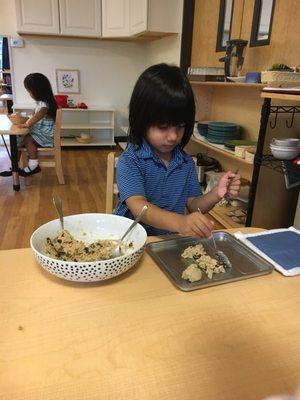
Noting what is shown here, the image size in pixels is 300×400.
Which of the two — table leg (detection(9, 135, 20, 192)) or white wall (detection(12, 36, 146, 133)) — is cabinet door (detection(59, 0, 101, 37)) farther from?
table leg (detection(9, 135, 20, 192))

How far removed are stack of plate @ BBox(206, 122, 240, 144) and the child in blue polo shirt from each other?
1.48 meters

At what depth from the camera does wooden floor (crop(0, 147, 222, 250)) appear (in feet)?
7.82

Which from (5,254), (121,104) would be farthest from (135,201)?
(121,104)

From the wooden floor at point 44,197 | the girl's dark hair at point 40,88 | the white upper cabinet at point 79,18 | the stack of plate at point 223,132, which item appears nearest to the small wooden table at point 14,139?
the wooden floor at point 44,197

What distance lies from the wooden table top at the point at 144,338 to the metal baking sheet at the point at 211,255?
0.07ft

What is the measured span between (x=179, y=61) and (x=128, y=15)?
112 cm

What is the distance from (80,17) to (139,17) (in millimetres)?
1149

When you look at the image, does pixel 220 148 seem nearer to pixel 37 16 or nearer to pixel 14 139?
pixel 14 139

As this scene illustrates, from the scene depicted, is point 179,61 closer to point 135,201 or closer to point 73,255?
point 135,201

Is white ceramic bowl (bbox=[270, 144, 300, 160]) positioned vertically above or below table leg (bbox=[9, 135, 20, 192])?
above

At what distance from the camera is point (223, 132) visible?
2543 millimetres

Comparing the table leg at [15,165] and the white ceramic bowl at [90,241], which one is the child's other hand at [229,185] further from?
the table leg at [15,165]

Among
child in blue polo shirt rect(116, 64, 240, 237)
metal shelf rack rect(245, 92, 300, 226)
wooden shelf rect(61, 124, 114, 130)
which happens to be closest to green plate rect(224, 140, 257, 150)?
metal shelf rack rect(245, 92, 300, 226)

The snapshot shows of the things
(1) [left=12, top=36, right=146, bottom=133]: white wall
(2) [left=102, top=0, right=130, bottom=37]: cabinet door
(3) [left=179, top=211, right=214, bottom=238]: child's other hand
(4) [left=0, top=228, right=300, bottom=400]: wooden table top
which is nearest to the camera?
(4) [left=0, top=228, right=300, bottom=400]: wooden table top
